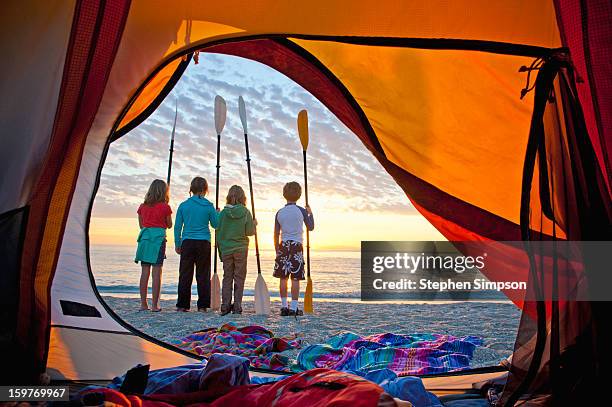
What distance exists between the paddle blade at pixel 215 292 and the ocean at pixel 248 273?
3543 millimetres

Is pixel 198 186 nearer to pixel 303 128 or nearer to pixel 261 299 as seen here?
pixel 303 128

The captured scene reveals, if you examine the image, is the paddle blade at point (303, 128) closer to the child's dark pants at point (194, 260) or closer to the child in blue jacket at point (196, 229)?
the child in blue jacket at point (196, 229)

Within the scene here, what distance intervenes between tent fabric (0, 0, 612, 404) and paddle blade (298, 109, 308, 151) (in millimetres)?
2327

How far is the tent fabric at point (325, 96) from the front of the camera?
79.2 inches

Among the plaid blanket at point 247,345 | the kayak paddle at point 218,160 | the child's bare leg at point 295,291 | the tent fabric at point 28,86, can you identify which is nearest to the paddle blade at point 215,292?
the kayak paddle at point 218,160

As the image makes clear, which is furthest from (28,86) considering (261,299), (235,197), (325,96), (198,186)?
(261,299)

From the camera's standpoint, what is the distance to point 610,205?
6.20ft

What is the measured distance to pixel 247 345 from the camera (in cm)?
335

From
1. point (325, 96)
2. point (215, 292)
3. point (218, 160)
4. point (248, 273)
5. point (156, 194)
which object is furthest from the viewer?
point (248, 273)

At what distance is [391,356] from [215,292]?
2972 mm

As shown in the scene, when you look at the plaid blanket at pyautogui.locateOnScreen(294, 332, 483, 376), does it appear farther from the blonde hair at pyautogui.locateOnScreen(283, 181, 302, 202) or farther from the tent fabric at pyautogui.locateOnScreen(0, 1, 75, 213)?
the blonde hair at pyautogui.locateOnScreen(283, 181, 302, 202)

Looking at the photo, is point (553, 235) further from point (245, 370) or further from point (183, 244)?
point (183, 244)

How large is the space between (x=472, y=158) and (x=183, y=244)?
314 cm

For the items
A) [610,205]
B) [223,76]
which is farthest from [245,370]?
[223,76]
